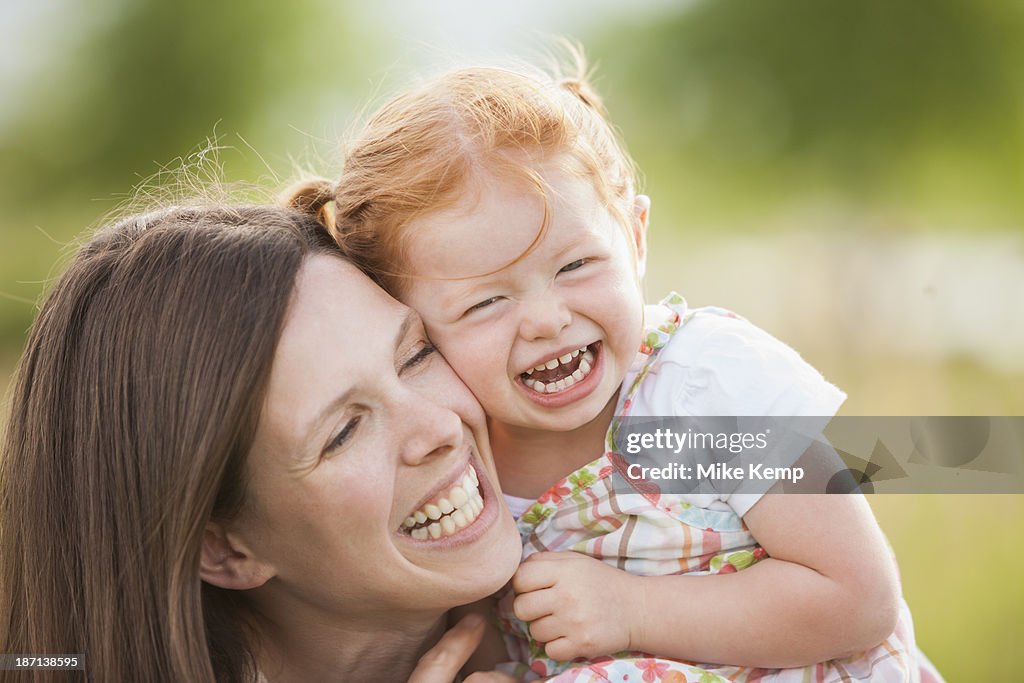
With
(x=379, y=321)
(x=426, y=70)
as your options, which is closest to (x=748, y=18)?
(x=426, y=70)

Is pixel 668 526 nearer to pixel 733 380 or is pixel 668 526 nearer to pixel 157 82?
pixel 733 380

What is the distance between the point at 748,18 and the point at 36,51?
508cm

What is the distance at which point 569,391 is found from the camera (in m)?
1.87

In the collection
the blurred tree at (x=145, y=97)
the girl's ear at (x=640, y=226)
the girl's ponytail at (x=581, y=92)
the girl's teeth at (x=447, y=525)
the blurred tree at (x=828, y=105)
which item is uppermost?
the blurred tree at (x=145, y=97)

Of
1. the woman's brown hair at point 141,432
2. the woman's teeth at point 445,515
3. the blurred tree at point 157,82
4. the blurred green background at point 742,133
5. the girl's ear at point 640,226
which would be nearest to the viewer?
the woman's brown hair at point 141,432

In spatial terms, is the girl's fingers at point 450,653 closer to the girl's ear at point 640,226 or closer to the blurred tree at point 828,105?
the girl's ear at point 640,226

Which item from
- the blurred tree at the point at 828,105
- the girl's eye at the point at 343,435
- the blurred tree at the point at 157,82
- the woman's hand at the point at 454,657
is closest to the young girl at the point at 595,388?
the woman's hand at the point at 454,657

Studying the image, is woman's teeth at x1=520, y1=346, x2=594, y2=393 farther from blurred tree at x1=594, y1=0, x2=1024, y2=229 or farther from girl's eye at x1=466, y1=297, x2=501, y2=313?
blurred tree at x1=594, y1=0, x2=1024, y2=229

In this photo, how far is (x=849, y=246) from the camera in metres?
5.99

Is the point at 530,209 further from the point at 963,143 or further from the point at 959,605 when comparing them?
the point at 963,143

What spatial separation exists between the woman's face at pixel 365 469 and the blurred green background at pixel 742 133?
3141mm

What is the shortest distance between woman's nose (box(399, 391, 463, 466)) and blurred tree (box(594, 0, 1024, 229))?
17.1 ft

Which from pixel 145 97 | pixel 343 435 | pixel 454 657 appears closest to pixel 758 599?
pixel 454 657

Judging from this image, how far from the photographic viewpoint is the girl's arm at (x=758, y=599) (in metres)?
1.73
